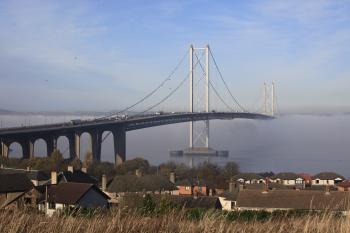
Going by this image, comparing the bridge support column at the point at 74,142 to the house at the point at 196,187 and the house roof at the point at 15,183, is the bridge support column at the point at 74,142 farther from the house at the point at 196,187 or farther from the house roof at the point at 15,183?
the house roof at the point at 15,183

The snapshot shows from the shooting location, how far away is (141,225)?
2904mm

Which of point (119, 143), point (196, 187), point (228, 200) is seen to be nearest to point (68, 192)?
point (228, 200)

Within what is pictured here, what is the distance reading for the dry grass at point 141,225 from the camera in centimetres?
278

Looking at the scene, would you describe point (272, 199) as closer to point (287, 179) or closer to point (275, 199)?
point (275, 199)

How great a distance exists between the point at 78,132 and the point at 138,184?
22412mm

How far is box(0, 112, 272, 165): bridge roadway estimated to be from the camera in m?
41.5

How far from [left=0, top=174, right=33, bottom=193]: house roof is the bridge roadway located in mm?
21494

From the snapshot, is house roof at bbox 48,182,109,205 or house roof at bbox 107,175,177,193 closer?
house roof at bbox 48,182,109,205

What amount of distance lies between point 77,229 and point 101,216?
55 cm

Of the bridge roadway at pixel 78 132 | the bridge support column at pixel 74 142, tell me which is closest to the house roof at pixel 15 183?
the bridge roadway at pixel 78 132

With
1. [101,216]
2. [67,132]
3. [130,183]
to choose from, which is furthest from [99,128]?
[101,216]

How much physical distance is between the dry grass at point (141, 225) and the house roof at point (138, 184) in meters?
18.9

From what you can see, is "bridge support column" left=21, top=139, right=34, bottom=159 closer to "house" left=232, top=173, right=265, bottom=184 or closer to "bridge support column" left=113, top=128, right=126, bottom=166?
"bridge support column" left=113, top=128, right=126, bottom=166

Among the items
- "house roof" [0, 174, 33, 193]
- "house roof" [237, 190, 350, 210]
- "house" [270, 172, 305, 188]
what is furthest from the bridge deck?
"house roof" [237, 190, 350, 210]
